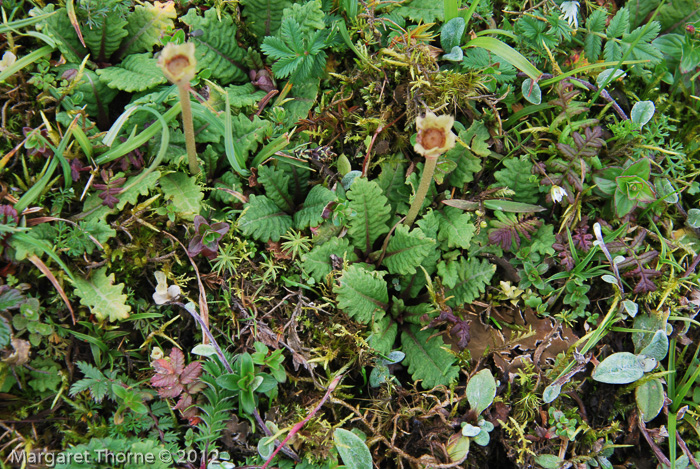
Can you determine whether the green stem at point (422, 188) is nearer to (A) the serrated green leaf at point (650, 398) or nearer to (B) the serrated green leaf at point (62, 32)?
(A) the serrated green leaf at point (650, 398)

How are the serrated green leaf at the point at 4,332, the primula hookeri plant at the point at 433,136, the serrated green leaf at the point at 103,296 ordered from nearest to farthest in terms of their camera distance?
the primula hookeri plant at the point at 433,136 < the serrated green leaf at the point at 4,332 < the serrated green leaf at the point at 103,296

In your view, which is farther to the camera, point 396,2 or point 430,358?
point 396,2

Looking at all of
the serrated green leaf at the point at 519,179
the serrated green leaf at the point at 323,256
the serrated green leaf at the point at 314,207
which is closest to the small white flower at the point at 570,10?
the serrated green leaf at the point at 519,179

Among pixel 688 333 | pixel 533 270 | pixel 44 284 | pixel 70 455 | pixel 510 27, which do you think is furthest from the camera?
pixel 510 27

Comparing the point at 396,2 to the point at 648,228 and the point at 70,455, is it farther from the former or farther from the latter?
the point at 70,455

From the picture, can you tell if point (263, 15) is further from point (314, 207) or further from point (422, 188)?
point (422, 188)

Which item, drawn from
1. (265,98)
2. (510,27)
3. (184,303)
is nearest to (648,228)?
(510,27)
